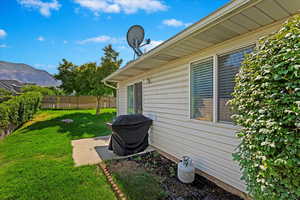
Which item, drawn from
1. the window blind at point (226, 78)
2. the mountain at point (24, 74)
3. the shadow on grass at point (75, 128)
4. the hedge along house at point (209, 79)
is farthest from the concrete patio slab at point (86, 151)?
the mountain at point (24, 74)

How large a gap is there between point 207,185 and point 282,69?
2.33 metres

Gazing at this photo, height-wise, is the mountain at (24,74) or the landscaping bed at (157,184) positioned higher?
the mountain at (24,74)

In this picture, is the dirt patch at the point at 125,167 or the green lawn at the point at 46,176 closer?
the green lawn at the point at 46,176

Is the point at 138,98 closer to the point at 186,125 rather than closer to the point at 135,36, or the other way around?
the point at 135,36

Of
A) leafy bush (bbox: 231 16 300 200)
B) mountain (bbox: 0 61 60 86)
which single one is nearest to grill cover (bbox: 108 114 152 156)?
leafy bush (bbox: 231 16 300 200)

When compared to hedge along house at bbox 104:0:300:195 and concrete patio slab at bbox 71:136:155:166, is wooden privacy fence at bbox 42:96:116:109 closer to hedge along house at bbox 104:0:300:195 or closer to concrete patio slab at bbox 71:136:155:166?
concrete patio slab at bbox 71:136:155:166

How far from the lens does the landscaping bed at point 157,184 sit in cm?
237

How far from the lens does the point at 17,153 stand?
168 inches

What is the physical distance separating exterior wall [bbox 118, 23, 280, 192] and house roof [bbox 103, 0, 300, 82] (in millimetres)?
151

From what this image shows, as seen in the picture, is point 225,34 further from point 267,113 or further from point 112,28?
point 112,28

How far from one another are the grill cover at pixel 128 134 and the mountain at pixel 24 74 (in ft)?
101

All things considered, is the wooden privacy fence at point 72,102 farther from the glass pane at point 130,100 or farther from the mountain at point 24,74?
the mountain at point 24,74

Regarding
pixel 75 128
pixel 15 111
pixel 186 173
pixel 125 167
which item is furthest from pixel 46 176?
pixel 15 111

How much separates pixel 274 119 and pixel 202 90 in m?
1.81
